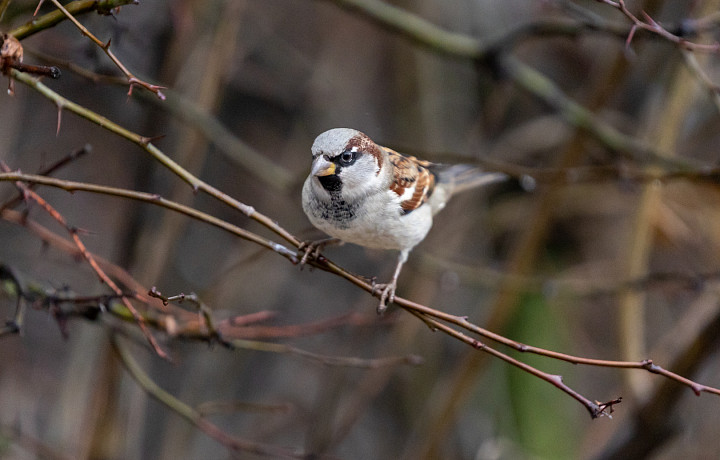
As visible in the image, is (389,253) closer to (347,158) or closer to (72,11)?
(347,158)

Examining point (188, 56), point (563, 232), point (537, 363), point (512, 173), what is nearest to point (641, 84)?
point (563, 232)

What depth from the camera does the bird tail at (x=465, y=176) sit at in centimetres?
298

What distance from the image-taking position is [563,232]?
208 inches

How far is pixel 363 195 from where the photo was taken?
214 cm

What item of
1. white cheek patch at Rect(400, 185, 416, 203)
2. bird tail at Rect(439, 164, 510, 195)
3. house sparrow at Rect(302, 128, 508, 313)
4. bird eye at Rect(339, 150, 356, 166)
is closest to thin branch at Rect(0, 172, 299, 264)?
house sparrow at Rect(302, 128, 508, 313)

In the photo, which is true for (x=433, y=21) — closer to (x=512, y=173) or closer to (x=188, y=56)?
(x=188, y=56)

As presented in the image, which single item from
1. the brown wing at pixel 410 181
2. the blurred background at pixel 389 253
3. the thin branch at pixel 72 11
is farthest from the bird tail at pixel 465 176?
the thin branch at pixel 72 11

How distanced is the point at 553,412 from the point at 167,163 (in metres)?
3.89

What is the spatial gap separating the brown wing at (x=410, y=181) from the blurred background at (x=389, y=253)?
22 cm

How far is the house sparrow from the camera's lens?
1.88 meters

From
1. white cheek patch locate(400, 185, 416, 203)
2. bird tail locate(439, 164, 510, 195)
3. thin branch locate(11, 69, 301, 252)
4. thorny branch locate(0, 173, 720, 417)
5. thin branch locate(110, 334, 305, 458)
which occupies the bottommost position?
thin branch locate(110, 334, 305, 458)

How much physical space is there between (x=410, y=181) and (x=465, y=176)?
68 cm

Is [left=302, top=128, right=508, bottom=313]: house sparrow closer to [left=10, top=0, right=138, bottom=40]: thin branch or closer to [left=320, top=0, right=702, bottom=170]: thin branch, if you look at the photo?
[left=10, top=0, right=138, bottom=40]: thin branch

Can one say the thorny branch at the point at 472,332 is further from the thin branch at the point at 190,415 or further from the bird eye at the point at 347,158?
the thin branch at the point at 190,415
